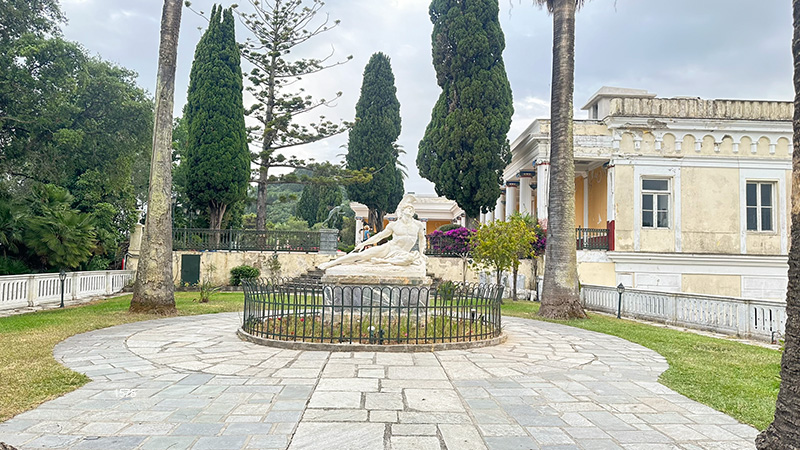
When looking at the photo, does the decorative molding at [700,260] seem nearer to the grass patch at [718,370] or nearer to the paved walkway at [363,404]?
the grass patch at [718,370]

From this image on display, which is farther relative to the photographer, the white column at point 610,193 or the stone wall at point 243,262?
the stone wall at point 243,262

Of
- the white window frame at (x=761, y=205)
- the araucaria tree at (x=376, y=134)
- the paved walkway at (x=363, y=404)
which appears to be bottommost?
the paved walkway at (x=363, y=404)

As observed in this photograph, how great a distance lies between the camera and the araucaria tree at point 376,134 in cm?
2736

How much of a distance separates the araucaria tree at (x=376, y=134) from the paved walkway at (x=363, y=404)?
20708mm

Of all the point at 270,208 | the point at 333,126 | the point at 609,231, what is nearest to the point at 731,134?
the point at 609,231

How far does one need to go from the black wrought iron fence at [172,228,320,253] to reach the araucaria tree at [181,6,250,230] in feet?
4.63

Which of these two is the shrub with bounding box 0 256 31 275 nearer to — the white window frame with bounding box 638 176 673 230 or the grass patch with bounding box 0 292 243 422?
the grass patch with bounding box 0 292 243 422

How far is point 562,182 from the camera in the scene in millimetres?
12242

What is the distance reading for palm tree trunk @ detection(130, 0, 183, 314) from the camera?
11078 mm

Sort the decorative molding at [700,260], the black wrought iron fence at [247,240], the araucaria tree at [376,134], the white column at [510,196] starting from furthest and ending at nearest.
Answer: the araucaria tree at [376,134]
the white column at [510,196]
the black wrought iron fence at [247,240]
the decorative molding at [700,260]

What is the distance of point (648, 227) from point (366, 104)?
1597cm

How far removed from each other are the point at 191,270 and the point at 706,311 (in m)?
17.2

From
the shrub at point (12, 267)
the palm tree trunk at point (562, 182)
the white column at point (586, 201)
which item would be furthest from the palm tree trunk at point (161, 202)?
the white column at point (586, 201)

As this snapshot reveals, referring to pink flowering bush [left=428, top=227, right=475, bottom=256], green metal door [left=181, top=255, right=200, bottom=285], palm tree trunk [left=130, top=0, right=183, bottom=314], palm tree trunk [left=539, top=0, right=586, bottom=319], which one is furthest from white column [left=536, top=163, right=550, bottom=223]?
green metal door [left=181, top=255, right=200, bottom=285]
